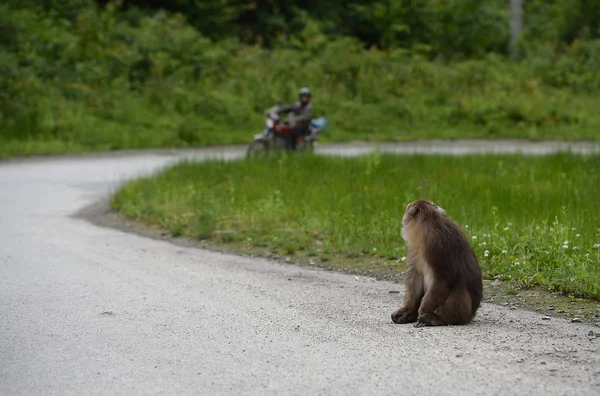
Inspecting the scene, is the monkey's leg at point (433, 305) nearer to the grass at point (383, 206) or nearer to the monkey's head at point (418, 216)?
the monkey's head at point (418, 216)

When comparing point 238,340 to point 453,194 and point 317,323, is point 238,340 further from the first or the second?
point 453,194

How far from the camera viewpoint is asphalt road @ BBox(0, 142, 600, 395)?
236 inches

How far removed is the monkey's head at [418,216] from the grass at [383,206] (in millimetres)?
2046

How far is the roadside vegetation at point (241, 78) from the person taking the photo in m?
28.7

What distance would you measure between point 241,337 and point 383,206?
588cm

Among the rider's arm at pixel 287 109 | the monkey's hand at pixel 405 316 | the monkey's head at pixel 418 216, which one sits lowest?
the monkey's hand at pixel 405 316

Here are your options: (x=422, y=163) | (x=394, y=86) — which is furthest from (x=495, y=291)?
(x=394, y=86)

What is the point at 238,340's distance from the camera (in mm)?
7109

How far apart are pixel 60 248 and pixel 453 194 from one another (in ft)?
16.9

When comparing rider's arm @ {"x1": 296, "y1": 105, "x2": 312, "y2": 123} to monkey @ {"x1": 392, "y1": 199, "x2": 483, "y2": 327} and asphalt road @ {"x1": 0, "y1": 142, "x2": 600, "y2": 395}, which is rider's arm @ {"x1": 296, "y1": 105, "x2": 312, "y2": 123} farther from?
monkey @ {"x1": 392, "y1": 199, "x2": 483, "y2": 327}

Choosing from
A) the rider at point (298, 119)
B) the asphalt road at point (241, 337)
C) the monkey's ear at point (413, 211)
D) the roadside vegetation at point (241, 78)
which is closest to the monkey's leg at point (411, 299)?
the asphalt road at point (241, 337)

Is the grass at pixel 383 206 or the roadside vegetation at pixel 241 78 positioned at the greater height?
the roadside vegetation at pixel 241 78

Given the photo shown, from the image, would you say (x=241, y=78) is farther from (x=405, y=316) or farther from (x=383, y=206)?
(x=405, y=316)

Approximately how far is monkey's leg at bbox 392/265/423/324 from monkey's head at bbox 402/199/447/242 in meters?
0.28
